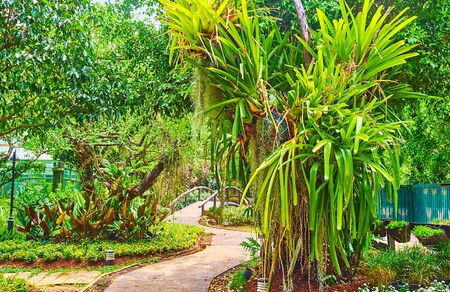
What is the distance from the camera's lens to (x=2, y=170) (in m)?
15.6

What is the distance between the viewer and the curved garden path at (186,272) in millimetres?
7133

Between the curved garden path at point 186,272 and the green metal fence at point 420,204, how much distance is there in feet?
11.7

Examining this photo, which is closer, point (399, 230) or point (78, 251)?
point (399, 230)

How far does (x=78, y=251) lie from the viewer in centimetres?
915

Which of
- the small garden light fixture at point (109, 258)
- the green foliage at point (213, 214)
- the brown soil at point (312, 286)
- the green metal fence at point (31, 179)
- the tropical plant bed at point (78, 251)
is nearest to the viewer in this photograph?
the brown soil at point (312, 286)

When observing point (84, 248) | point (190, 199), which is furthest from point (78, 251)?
point (190, 199)

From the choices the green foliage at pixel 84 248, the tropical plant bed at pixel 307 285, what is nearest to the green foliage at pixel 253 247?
the tropical plant bed at pixel 307 285

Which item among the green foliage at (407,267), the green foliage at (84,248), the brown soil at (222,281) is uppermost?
the green foliage at (407,267)

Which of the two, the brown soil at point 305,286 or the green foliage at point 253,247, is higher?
the green foliage at point 253,247

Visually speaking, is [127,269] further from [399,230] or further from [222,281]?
[399,230]

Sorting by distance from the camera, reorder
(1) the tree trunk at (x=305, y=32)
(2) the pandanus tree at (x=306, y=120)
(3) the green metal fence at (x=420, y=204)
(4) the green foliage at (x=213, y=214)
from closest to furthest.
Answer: (2) the pandanus tree at (x=306, y=120), (1) the tree trunk at (x=305, y=32), (3) the green metal fence at (x=420, y=204), (4) the green foliage at (x=213, y=214)

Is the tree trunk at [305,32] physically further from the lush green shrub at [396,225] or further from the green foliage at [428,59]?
the lush green shrub at [396,225]

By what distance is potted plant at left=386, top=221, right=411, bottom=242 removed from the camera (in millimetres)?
8664

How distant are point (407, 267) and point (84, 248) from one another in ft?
20.2
